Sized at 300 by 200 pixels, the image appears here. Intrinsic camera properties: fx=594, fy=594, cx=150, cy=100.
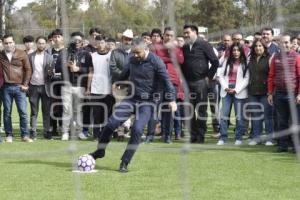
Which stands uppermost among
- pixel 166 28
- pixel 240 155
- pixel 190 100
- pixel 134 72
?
pixel 166 28

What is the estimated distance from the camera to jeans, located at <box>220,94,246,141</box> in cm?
697

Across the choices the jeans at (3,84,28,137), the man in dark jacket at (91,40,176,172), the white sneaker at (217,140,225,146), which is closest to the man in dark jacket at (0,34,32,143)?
the jeans at (3,84,28,137)

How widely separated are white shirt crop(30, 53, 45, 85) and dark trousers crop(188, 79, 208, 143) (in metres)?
1.89

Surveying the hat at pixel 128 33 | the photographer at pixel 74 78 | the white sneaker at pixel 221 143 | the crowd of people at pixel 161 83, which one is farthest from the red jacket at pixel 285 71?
the photographer at pixel 74 78

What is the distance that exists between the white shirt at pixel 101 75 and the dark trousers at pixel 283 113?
7.12 ft

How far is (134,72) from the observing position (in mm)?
5688

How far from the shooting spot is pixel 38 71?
7.56 metres

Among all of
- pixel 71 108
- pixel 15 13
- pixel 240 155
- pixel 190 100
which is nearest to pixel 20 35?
pixel 15 13

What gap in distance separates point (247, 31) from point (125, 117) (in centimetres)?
259

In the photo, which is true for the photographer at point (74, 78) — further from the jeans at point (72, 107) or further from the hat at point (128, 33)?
the hat at point (128, 33)

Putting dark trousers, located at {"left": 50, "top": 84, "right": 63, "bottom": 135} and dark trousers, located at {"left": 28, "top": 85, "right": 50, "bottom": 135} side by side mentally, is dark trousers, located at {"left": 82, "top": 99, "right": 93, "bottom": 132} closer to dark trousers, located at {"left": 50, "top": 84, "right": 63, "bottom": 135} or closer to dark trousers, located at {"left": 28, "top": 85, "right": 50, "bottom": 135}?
dark trousers, located at {"left": 50, "top": 84, "right": 63, "bottom": 135}

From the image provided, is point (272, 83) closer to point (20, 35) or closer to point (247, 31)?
point (247, 31)

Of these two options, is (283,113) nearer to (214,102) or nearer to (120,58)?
(120,58)

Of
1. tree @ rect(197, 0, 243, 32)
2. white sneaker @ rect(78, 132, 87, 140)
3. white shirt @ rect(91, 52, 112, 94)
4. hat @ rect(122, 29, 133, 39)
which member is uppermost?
tree @ rect(197, 0, 243, 32)
